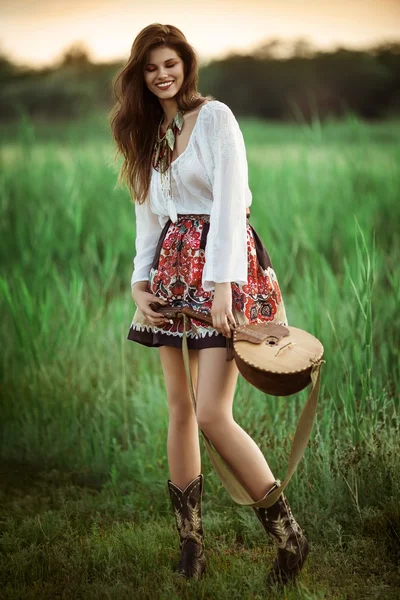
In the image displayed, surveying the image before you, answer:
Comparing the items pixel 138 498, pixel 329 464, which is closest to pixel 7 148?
pixel 138 498

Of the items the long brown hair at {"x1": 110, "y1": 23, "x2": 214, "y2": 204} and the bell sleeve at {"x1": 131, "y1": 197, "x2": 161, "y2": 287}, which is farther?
the bell sleeve at {"x1": 131, "y1": 197, "x2": 161, "y2": 287}

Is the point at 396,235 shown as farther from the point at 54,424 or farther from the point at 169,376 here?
the point at 169,376

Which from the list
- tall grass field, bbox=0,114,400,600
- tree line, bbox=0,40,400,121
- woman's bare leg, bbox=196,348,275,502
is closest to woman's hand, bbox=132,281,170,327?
woman's bare leg, bbox=196,348,275,502

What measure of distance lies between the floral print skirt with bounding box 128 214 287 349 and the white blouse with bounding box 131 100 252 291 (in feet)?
0.18

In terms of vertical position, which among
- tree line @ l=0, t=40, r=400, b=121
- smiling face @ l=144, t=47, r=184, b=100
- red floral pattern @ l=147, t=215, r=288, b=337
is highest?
tree line @ l=0, t=40, r=400, b=121

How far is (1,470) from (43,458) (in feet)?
0.57

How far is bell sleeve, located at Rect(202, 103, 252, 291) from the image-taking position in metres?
1.75

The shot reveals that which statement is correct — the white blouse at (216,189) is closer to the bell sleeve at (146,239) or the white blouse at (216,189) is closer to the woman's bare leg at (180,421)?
the bell sleeve at (146,239)

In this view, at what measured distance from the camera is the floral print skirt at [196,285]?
1.84m

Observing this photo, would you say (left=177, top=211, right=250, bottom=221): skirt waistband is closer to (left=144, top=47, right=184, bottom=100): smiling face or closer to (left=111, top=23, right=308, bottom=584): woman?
(left=111, top=23, right=308, bottom=584): woman

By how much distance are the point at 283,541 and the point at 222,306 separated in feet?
2.16

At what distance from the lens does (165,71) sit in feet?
6.22

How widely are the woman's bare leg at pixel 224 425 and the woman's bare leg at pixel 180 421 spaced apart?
5.7 inches

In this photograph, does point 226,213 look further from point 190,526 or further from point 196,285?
point 190,526
